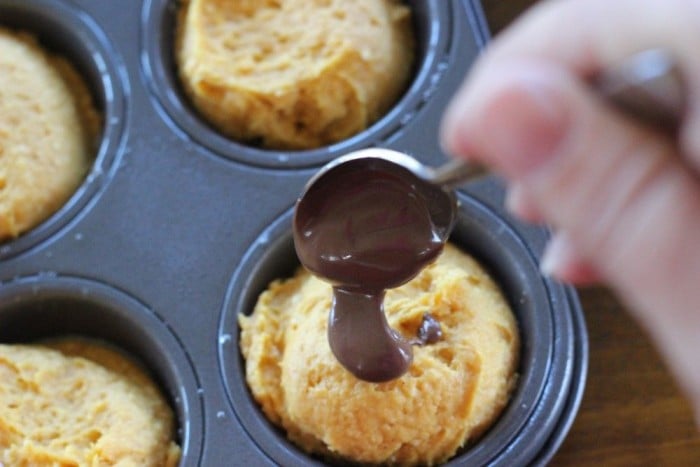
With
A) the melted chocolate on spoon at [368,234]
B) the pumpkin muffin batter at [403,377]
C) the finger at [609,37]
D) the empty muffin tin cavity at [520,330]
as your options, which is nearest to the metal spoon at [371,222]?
the melted chocolate on spoon at [368,234]

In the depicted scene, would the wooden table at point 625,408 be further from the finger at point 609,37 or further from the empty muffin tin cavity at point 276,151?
the finger at point 609,37

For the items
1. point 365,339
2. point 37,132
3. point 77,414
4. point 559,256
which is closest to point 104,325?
point 77,414

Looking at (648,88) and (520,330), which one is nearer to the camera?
(648,88)

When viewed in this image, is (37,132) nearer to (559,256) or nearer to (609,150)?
(559,256)

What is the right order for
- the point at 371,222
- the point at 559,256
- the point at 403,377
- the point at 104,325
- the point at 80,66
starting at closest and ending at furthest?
the point at 559,256 → the point at 371,222 → the point at 403,377 → the point at 104,325 → the point at 80,66

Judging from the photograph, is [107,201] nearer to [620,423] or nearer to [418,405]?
[418,405]

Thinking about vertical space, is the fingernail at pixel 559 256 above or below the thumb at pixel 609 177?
below

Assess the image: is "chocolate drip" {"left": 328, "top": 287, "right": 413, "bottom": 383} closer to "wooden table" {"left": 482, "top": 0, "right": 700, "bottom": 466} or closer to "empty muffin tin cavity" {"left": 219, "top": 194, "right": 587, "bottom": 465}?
"empty muffin tin cavity" {"left": 219, "top": 194, "right": 587, "bottom": 465}
